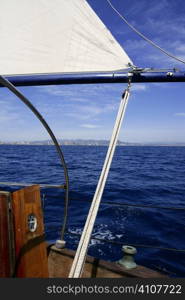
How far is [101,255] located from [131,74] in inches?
181

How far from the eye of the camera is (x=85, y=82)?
10.6 feet

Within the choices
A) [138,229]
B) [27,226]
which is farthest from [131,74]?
[138,229]

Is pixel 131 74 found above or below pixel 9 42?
below

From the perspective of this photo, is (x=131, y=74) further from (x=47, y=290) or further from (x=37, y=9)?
(x=47, y=290)

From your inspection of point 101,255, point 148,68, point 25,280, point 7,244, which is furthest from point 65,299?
point 101,255

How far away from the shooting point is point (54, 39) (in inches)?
103

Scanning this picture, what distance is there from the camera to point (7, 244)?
1519 millimetres

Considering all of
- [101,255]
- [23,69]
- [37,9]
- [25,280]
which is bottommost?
[101,255]

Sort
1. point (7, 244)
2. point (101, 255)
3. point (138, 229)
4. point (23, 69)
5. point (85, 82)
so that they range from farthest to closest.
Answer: point (138, 229)
point (101, 255)
point (85, 82)
point (23, 69)
point (7, 244)

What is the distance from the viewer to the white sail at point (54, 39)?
2465mm

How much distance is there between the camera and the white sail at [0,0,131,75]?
97.0 inches

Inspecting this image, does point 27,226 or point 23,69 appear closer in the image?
point 27,226

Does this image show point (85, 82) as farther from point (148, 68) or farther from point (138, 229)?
point (138, 229)

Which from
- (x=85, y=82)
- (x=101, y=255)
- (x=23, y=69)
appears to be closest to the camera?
(x=23, y=69)
